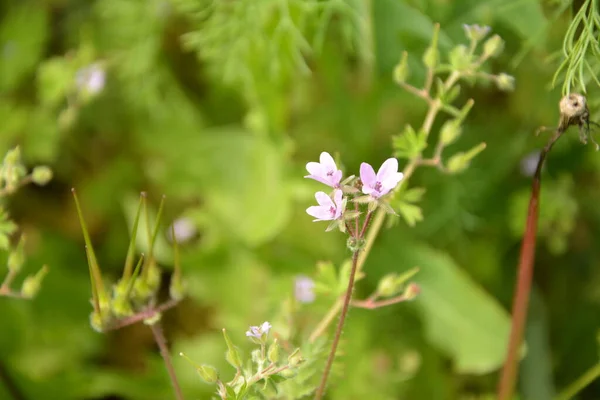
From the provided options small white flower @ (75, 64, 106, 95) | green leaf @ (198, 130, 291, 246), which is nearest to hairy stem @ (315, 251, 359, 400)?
green leaf @ (198, 130, 291, 246)

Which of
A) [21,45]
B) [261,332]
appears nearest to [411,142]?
[261,332]

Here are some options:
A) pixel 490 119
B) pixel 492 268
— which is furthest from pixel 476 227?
pixel 490 119

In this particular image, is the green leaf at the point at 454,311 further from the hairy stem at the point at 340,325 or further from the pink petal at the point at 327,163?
the pink petal at the point at 327,163

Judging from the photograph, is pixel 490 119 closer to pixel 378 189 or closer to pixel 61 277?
pixel 378 189

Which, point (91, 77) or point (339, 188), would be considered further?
point (91, 77)

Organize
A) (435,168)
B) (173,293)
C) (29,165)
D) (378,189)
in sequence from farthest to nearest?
(29,165)
(435,168)
(173,293)
(378,189)

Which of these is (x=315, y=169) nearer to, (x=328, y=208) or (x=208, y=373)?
(x=328, y=208)

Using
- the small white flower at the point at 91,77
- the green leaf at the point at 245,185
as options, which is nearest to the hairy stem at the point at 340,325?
the green leaf at the point at 245,185
